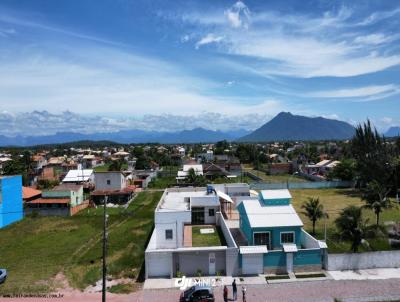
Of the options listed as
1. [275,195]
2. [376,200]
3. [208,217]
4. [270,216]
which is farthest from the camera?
[208,217]

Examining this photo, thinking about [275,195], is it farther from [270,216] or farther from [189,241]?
[189,241]

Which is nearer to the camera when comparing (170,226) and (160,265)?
(160,265)

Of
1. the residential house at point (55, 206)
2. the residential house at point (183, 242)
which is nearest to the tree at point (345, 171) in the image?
the residential house at point (183, 242)

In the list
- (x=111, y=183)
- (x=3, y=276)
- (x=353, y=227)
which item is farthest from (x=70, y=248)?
(x=111, y=183)

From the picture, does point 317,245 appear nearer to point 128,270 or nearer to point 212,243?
point 212,243

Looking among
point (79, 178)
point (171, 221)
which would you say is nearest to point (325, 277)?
point (171, 221)

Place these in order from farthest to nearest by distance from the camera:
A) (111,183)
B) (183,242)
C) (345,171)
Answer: (345,171) → (111,183) → (183,242)

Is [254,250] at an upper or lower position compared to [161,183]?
upper

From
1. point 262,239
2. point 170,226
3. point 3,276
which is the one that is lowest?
point 3,276
